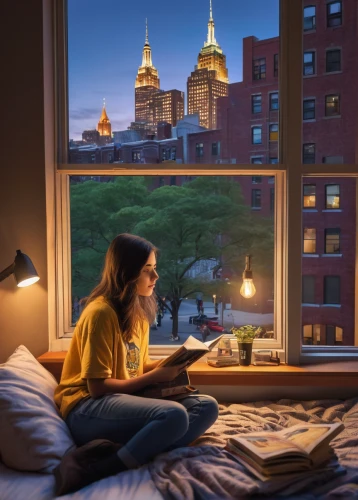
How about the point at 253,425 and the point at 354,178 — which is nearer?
the point at 253,425

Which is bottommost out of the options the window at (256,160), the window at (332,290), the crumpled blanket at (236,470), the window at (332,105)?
the crumpled blanket at (236,470)

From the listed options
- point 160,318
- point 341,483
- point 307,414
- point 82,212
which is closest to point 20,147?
point 82,212

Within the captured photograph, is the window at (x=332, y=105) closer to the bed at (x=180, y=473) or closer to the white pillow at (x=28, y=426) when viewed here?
the bed at (x=180, y=473)

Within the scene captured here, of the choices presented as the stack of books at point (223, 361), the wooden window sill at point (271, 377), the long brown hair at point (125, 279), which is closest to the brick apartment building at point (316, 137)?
the wooden window sill at point (271, 377)

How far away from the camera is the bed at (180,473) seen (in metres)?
1.73

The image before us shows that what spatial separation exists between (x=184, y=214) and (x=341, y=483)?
1.69m

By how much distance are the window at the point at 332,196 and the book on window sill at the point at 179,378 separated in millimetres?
1193

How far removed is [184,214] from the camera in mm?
3018

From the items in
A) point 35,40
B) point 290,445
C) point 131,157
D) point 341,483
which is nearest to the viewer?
point 341,483

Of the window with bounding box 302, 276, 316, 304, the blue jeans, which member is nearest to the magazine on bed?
the blue jeans

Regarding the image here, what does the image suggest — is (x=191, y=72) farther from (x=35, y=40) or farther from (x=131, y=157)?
(x=35, y=40)

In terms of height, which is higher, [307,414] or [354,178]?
[354,178]

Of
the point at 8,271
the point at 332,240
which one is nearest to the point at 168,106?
the point at 332,240

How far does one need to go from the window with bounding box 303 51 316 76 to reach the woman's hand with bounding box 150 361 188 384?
71.8 inches
